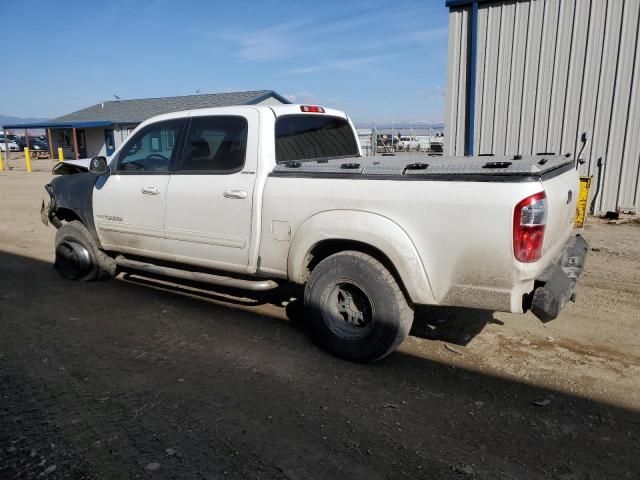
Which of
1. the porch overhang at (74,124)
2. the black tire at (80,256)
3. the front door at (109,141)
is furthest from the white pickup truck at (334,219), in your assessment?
the front door at (109,141)

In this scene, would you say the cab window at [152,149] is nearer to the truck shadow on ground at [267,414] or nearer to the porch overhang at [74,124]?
the truck shadow on ground at [267,414]

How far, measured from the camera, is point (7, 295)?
18.6 ft

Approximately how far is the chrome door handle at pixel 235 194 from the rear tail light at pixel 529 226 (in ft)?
7.26

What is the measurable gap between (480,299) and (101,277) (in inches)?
180

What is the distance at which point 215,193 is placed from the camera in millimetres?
4535

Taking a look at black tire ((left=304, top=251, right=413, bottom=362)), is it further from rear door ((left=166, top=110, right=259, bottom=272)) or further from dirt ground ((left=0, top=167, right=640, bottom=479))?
rear door ((left=166, top=110, right=259, bottom=272))

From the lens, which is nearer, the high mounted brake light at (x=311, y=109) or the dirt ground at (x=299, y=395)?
the dirt ground at (x=299, y=395)

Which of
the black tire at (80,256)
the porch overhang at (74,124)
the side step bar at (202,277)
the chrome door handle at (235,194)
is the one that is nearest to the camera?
the chrome door handle at (235,194)

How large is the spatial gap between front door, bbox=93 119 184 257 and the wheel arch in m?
1.67

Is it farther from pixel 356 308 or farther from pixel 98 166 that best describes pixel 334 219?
pixel 98 166

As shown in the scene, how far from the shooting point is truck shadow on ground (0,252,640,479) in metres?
2.73

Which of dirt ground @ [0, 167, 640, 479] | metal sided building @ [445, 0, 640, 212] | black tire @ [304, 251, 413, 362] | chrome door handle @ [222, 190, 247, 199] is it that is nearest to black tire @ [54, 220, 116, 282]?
dirt ground @ [0, 167, 640, 479]

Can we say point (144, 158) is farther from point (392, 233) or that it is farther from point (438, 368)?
point (438, 368)

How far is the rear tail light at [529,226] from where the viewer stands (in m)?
3.14
